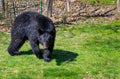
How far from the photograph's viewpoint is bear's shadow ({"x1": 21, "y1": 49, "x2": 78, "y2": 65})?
10095mm

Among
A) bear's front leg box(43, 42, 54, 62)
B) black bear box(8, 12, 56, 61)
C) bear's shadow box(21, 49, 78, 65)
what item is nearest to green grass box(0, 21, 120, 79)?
bear's shadow box(21, 49, 78, 65)

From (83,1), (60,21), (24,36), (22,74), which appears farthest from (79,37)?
(83,1)

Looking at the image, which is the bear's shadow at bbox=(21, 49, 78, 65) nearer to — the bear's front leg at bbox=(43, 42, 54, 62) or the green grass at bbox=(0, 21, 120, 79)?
the green grass at bbox=(0, 21, 120, 79)

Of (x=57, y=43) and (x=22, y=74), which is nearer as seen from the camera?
(x=22, y=74)

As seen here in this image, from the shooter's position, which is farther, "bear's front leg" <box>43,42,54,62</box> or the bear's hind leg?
the bear's hind leg

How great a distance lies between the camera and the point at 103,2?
19.8 meters

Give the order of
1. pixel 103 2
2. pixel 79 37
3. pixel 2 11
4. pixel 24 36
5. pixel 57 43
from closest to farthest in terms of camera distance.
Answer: pixel 24 36 < pixel 57 43 < pixel 79 37 < pixel 2 11 < pixel 103 2

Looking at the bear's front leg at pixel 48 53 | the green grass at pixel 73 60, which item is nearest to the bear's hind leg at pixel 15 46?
the green grass at pixel 73 60

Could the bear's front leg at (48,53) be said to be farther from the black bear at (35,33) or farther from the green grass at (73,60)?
the green grass at (73,60)

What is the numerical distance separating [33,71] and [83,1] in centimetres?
1149

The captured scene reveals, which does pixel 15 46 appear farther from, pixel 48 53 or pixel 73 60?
pixel 73 60

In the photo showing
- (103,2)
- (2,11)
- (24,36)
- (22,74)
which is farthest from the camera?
(103,2)

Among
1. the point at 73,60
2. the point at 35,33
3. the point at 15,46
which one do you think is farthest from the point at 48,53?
the point at 15,46

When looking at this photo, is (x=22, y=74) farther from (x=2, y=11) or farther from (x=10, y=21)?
(x=2, y=11)
